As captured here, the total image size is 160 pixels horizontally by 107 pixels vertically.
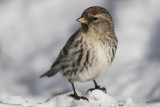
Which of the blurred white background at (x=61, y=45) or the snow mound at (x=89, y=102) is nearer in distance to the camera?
the snow mound at (x=89, y=102)

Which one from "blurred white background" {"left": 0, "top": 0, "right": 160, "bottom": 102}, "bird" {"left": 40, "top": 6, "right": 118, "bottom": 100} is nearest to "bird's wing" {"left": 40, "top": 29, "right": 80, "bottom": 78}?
"bird" {"left": 40, "top": 6, "right": 118, "bottom": 100}

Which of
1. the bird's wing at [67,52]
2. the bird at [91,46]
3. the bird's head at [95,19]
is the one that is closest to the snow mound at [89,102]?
the bird at [91,46]

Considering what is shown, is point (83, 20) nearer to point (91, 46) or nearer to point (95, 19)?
point (95, 19)

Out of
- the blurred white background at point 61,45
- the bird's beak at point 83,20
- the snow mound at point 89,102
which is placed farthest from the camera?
the blurred white background at point 61,45

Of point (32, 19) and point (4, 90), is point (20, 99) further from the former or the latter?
point (32, 19)

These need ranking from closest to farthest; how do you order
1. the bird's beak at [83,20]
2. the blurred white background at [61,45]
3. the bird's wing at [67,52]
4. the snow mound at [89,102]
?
the snow mound at [89,102] → the bird's beak at [83,20] → the bird's wing at [67,52] → the blurred white background at [61,45]

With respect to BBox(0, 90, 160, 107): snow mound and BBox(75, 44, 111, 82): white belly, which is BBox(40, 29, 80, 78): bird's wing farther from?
BBox(0, 90, 160, 107): snow mound

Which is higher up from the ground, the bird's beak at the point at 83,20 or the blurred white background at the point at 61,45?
the bird's beak at the point at 83,20

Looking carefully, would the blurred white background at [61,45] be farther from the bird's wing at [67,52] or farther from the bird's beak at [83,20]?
the bird's beak at [83,20]
